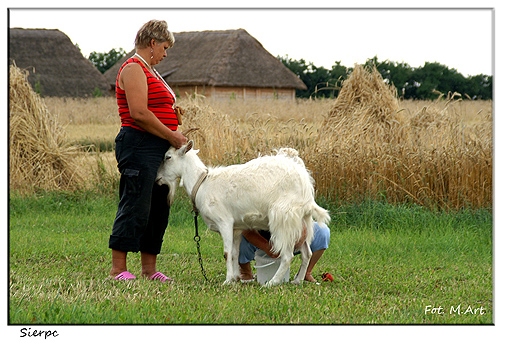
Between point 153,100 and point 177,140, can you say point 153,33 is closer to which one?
point 153,100

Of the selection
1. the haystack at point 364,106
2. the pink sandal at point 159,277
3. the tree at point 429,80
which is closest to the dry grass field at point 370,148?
the haystack at point 364,106

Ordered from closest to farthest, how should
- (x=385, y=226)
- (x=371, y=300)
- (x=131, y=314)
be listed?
(x=131, y=314) < (x=371, y=300) < (x=385, y=226)

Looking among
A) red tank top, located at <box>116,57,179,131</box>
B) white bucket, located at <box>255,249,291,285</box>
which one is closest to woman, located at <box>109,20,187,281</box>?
red tank top, located at <box>116,57,179,131</box>

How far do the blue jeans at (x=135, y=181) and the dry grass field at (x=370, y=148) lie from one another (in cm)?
466

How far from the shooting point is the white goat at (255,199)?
22.8 ft

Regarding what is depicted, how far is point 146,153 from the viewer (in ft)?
23.8

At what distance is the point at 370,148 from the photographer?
38.6 ft

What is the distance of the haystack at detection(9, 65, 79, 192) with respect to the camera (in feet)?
44.2

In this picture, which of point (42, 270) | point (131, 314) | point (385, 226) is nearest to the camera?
point (131, 314)

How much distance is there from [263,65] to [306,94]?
5.44m

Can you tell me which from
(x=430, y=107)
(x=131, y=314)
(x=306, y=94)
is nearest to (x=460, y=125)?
(x=430, y=107)

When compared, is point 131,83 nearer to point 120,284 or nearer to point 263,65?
point 120,284

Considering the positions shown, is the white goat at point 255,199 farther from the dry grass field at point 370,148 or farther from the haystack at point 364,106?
the haystack at point 364,106

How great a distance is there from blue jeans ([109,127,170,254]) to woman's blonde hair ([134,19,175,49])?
0.87 meters
